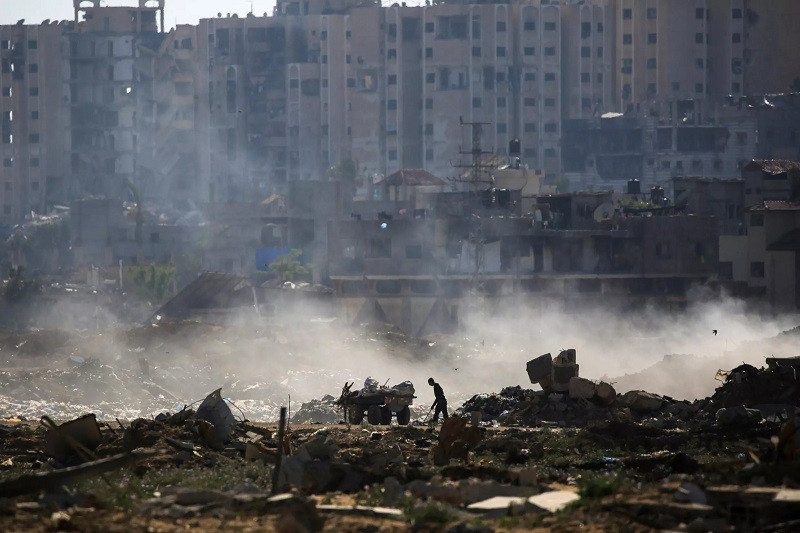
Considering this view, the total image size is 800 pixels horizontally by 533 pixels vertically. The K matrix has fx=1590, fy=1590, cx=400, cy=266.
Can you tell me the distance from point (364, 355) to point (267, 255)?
115 feet

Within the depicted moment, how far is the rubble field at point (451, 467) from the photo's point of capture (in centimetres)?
1239

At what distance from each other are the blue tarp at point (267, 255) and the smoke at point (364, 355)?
17543mm

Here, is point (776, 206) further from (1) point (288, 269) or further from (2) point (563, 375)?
(2) point (563, 375)

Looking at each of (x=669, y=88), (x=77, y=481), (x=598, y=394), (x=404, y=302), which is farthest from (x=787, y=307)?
(x=669, y=88)

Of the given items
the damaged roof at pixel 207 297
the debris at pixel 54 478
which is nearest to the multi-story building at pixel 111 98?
the damaged roof at pixel 207 297

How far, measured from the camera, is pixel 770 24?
113250 millimetres

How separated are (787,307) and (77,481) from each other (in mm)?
46905

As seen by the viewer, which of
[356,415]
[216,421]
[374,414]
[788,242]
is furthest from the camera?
[788,242]

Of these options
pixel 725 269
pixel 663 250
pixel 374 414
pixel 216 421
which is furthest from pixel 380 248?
pixel 216 421

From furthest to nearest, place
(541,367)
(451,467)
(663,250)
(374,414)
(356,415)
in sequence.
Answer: (663,250), (541,367), (356,415), (374,414), (451,467)

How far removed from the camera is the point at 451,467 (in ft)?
54.6

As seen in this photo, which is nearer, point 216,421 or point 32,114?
point 216,421

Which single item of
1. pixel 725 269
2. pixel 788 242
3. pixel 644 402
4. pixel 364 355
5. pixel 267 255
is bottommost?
pixel 364 355

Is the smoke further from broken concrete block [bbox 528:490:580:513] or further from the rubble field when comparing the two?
broken concrete block [bbox 528:490:580:513]
